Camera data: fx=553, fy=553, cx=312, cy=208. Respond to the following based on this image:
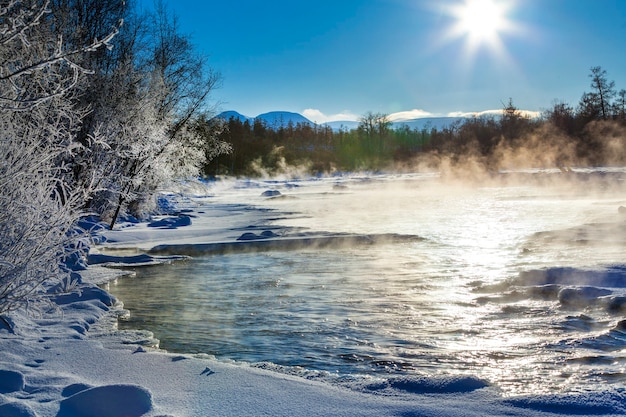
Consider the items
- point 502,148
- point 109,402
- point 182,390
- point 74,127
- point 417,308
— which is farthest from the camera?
point 502,148

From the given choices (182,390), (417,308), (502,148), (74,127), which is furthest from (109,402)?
(502,148)

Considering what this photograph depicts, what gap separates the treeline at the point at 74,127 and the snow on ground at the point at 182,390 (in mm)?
615

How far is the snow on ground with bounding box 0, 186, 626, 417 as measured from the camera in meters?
3.50

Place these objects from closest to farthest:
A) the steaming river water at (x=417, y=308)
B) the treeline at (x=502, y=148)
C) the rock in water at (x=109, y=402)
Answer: the rock in water at (x=109, y=402), the steaming river water at (x=417, y=308), the treeline at (x=502, y=148)

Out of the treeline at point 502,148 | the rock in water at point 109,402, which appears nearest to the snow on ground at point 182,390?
the rock in water at point 109,402

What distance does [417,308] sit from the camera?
680 cm

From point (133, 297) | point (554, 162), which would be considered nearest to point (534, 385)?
point (133, 297)

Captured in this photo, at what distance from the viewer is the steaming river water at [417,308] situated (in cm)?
489

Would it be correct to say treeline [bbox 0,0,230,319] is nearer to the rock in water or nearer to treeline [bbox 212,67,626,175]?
the rock in water

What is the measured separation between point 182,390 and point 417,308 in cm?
363

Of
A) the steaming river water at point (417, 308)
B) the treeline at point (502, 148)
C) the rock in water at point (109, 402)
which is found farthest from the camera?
the treeline at point (502, 148)

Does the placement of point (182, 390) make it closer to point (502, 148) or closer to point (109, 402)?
point (109, 402)

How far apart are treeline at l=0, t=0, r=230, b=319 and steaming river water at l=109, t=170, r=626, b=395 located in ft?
5.16

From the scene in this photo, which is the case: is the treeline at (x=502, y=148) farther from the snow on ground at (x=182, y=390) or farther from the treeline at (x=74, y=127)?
the snow on ground at (x=182, y=390)
